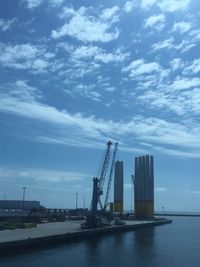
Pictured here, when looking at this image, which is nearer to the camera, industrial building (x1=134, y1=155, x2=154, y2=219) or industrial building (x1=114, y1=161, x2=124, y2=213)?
industrial building (x1=134, y1=155, x2=154, y2=219)

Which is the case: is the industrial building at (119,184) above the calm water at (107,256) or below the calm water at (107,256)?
above

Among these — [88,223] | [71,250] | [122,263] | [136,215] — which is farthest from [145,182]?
[122,263]

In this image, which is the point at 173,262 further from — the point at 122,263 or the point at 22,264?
the point at 22,264

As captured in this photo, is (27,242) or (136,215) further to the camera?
(136,215)

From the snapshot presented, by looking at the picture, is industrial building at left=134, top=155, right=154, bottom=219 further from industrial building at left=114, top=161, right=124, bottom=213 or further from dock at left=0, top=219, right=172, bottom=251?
dock at left=0, top=219, right=172, bottom=251

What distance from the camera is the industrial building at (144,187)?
15800cm

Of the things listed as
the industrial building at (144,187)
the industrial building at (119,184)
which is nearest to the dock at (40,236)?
the industrial building at (144,187)

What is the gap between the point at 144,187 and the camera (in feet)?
522

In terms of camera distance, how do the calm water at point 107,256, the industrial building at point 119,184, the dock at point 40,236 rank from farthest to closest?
the industrial building at point 119,184
the dock at point 40,236
the calm water at point 107,256

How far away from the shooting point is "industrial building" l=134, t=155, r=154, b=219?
15800 cm

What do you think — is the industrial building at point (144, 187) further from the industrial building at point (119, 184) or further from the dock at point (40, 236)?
the dock at point (40, 236)

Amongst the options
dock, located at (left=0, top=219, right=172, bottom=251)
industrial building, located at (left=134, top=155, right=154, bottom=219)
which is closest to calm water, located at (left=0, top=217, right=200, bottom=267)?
dock, located at (left=0, top=219, right=172, bottom=251)

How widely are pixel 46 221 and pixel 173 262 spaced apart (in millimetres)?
65727

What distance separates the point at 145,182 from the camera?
6240 inches
